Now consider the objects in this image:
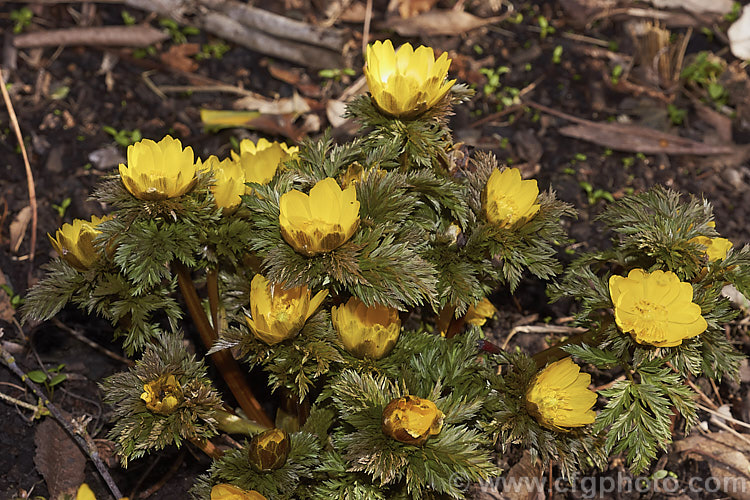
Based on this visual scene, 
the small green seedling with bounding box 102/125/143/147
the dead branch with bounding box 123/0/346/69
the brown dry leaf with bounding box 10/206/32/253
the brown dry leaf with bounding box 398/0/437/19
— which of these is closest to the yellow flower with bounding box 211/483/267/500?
the brown dry leaf with bounding box 10/206/32/253

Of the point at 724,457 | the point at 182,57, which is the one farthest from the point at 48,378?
the point at 724,457

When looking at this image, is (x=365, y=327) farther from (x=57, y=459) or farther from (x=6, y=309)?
(x=6, y=309)

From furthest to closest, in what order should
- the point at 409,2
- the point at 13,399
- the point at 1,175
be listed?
1. the point at 409,2
2. the point at 1,175
3. the point at 13,399

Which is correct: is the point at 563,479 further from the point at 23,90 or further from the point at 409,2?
the point at 23,90

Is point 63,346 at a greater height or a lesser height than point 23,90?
lesser

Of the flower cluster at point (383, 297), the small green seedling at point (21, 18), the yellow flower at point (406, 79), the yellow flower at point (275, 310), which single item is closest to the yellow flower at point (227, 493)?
the flower cluster at point (383, 297)

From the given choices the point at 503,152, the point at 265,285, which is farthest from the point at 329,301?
the point at 503,152

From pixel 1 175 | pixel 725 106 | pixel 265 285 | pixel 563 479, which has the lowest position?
pixel 563 479

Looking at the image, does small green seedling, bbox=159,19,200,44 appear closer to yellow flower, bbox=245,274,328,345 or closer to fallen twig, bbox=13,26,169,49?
fallen twig, bbox=13,26,169,49
